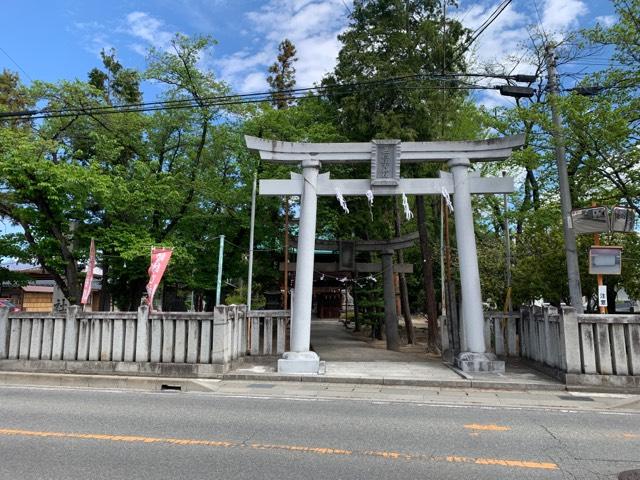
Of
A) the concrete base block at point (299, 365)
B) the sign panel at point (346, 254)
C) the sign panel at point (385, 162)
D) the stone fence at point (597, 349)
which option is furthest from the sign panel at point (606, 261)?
the sign panel at point (346, 254)

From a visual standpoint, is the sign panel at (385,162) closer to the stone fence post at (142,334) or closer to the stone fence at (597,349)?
the stone fence at (597,349)

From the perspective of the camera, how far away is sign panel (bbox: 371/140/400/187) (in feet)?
42.1

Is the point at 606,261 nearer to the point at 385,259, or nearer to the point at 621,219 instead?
the point at 621,219

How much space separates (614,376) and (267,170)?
14255 millimetres

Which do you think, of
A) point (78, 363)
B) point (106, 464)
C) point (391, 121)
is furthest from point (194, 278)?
point (106, 464)

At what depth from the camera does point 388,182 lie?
42.2 ft

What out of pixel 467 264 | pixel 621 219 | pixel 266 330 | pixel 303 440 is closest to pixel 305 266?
pixel 266 330

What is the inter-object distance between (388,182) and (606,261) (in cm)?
559

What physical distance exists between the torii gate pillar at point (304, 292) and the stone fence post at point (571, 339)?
231 inches

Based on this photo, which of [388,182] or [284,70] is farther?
[284,70]

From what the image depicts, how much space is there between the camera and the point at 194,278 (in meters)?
20.1

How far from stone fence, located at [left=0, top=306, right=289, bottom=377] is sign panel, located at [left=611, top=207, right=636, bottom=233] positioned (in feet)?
31.8

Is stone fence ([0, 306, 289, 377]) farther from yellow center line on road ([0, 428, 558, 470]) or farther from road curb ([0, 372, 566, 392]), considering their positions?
yellow center line on road ([0, 428, 558, 470])

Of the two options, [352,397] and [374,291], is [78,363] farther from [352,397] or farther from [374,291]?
[374,291]
